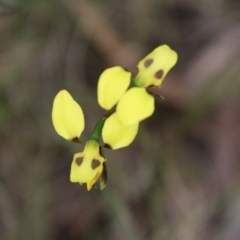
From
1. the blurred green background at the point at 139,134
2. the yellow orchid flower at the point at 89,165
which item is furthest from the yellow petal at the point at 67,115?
the blurred green background at the point at 139,134

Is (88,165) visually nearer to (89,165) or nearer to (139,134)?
(89,165)

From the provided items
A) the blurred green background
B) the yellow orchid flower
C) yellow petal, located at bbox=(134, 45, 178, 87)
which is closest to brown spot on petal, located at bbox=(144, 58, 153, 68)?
yellow petal, located at bbox=(134, 45, 178, 87)

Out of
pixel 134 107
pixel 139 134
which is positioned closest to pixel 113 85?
pixel 134 107

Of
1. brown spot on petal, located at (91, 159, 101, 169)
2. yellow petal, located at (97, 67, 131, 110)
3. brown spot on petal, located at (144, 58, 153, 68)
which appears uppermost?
brown spot on petal, located at (144, 58, 153, 68)

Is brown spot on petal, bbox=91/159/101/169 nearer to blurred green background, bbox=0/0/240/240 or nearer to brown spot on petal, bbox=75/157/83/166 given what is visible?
brown spot on petal, bbox=75/157/83/166

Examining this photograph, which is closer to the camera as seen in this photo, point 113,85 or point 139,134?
point 113,85

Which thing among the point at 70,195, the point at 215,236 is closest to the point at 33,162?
the point at 70,195

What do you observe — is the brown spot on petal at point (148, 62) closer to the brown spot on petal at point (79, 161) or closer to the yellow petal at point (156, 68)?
the yellow petal at point (156, 68)
